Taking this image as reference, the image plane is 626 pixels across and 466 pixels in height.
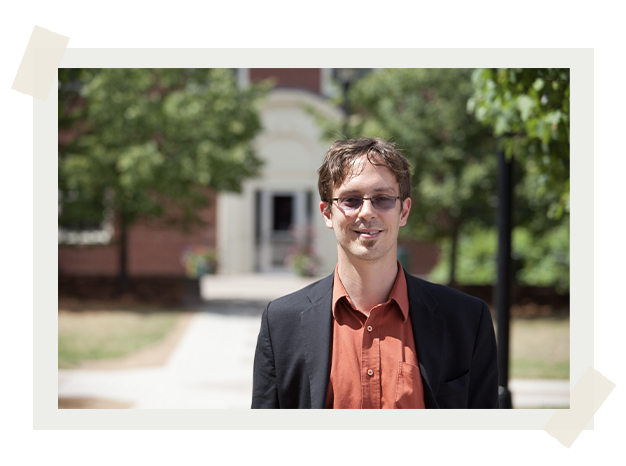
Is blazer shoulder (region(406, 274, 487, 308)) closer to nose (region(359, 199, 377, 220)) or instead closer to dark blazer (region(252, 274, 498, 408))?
dark blazer (region(252, 274, 498, 408))

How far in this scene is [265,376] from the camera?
237 cm

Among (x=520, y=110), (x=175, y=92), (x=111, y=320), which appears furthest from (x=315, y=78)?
(x=520, y=110)

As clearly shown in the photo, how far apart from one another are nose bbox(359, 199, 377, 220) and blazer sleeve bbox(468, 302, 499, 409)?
0.58m

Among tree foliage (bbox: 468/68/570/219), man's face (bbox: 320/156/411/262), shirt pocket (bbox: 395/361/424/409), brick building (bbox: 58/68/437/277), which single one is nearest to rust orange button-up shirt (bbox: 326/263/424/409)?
shirt pocket (bbox: 395/361/424/409)

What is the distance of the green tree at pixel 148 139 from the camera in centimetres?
1298

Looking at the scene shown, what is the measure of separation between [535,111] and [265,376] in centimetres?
268

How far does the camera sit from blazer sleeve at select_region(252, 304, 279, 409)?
93.0 inches

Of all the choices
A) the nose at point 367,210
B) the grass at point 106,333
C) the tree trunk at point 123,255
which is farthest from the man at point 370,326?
the tree trunk at point 123,255

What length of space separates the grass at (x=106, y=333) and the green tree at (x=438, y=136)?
215 inches

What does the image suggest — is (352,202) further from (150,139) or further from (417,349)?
(150,139)
